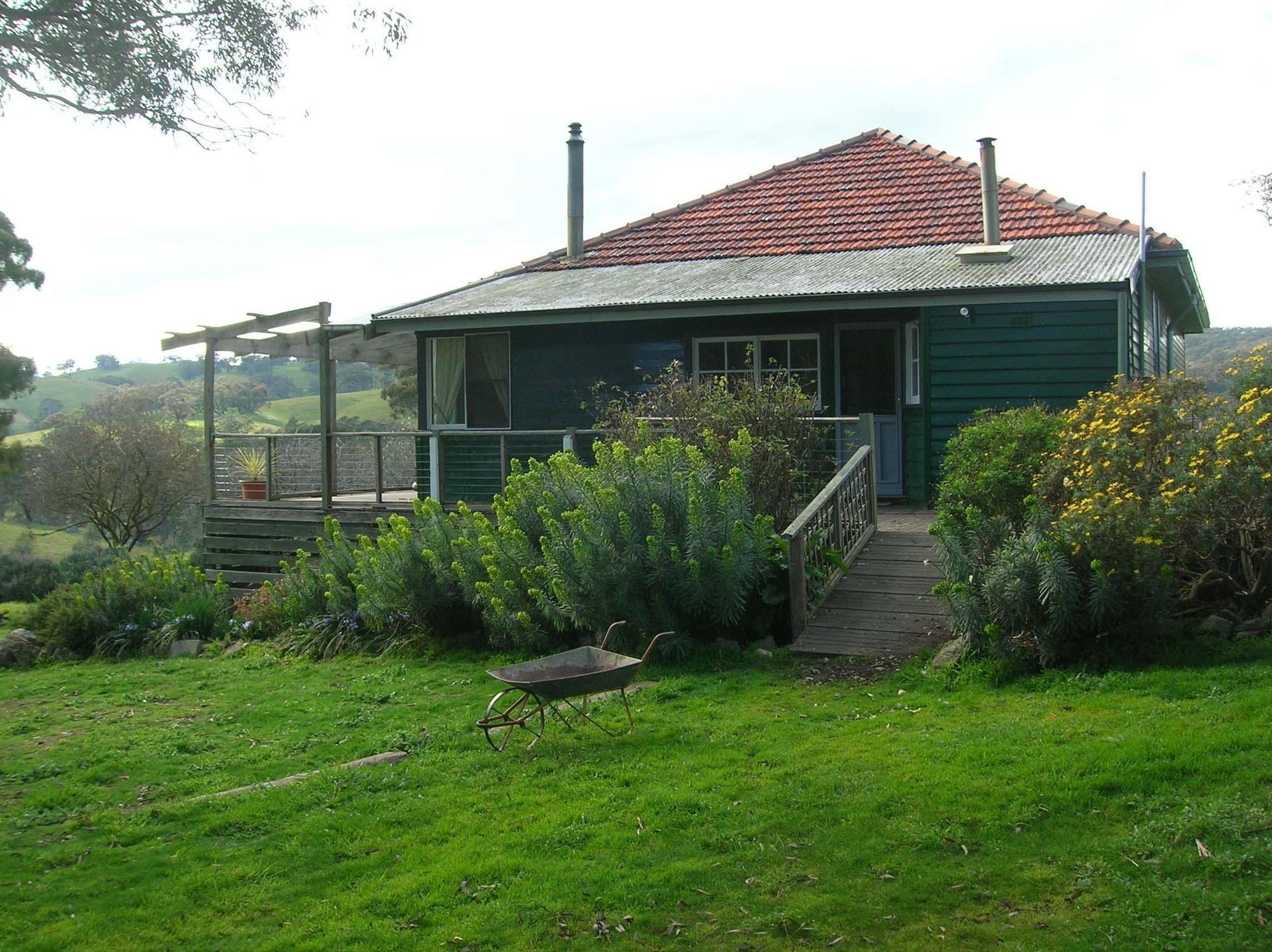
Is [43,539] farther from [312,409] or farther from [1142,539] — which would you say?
[1142,539]

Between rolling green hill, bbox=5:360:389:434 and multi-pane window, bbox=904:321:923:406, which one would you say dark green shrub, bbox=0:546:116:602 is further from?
rolling green hill, bbox=5:360:389:434

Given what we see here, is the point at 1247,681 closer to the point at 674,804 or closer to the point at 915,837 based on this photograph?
the point at 915,837

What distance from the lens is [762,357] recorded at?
15.3 m

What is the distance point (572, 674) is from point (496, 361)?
955 centimetres

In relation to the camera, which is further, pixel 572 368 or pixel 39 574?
pixel 39 574

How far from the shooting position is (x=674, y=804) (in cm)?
593

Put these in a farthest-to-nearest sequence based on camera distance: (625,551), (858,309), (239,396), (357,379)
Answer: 1. (357,379)
2. (239,396)
3. (858,309)
4. (625,551)

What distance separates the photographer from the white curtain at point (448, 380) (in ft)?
55.0

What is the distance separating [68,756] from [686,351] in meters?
9.52

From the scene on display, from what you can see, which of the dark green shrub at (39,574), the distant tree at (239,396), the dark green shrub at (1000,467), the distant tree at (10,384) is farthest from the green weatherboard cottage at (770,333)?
the distant tree at (239,396)

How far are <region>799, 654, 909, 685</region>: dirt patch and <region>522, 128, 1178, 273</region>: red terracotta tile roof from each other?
8483 millimetres

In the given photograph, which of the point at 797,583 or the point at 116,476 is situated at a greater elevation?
the point at 116,476

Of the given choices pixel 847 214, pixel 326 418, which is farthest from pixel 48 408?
pixel 847 214

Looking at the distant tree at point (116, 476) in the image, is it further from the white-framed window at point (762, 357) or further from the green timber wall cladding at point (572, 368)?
the white-framed window at point (762, 357)
